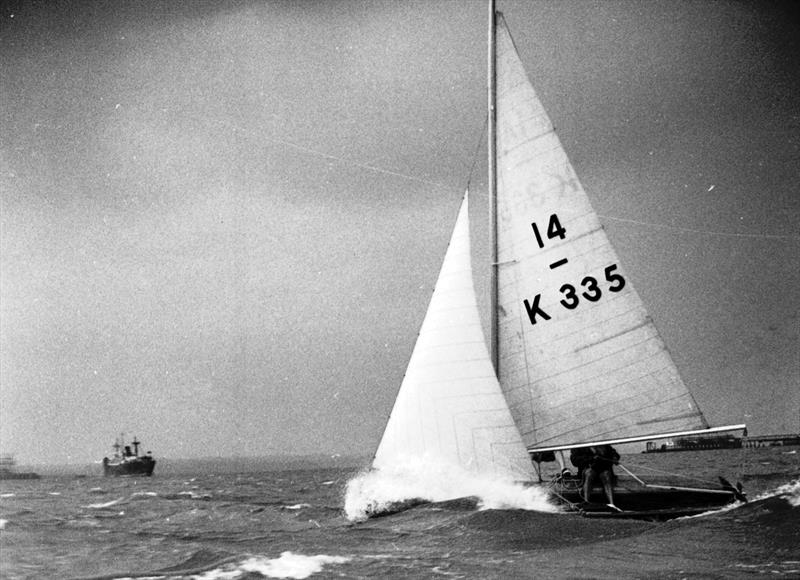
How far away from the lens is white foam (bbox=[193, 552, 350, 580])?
11852 millimetres

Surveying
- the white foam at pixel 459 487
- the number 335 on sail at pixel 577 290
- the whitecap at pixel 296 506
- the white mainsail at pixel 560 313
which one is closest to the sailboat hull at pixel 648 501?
the white foam at pixel 459 487

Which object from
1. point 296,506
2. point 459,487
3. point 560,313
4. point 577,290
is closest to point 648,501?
point 459,487

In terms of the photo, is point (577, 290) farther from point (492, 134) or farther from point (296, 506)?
point (296, 506)

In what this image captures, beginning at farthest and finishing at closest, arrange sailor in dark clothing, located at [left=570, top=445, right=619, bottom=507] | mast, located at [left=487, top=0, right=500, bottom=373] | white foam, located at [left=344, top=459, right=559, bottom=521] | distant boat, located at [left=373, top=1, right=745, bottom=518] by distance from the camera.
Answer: mast, located at [left=487, top=0, right=500, bottom=373] < sailor in dark clothing, located at [left=570, top=445, right=619, bottom=507] < distant boat, located at [left=373, top=1, right=745, bottom=518] < white foam, located at [left=344, top=459, right=559, bottom=521]

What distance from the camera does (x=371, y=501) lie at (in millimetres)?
17578

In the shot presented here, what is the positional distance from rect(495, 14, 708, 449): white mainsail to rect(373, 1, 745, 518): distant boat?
2cm

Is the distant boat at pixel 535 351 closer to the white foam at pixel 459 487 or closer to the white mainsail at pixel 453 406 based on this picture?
the white mainsail at pixel 453 406

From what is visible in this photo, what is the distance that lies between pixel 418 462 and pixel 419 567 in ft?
11.9

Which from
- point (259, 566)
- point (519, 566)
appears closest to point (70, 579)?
point (259, 566)

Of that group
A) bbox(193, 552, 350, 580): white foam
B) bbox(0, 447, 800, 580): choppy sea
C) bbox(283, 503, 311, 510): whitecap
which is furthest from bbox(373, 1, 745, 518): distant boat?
bbox(283, 503, 311, 510): whitecap

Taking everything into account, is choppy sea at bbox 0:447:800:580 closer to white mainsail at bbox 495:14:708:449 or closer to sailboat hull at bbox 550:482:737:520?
sailboat hull at bbox 550:482:737:520

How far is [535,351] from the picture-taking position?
55.8 feet

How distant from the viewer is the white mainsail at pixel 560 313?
16.6 m

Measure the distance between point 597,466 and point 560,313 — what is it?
2.95m
